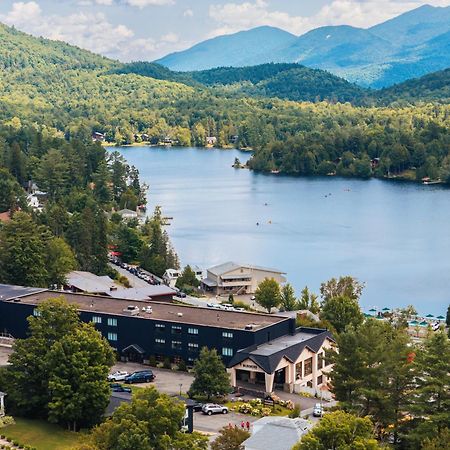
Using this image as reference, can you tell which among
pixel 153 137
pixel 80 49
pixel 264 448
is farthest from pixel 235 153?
pixel 264 448

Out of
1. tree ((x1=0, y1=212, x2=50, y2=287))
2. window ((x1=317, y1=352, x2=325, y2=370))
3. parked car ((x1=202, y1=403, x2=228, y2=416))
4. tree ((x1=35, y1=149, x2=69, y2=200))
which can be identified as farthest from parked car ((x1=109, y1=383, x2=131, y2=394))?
tree ((x1=35, y1=149, x2=69, y2=200))

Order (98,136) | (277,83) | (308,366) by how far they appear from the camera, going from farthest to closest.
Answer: (277,83) → (98,136) → (308,366)

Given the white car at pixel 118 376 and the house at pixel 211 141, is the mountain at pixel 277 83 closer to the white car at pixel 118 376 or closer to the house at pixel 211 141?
the house at pixel 211 141

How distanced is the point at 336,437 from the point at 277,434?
1596 millimetres

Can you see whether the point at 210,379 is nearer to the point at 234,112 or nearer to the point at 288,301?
the point at 288,301

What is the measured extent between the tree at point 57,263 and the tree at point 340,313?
289 inches

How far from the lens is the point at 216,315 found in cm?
2162

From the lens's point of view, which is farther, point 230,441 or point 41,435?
point 41,435

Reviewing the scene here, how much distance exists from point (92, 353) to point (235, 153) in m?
73.4

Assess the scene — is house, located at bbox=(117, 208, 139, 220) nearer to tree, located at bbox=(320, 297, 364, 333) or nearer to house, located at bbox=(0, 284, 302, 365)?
tree, located at bbox=(320, 297, 364, 333)

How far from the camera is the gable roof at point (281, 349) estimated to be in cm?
1931

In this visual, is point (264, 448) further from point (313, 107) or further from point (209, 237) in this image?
point (313, 107)

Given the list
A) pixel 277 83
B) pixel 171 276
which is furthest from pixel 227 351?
pixel 277 83

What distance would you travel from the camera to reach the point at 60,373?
16422mm
